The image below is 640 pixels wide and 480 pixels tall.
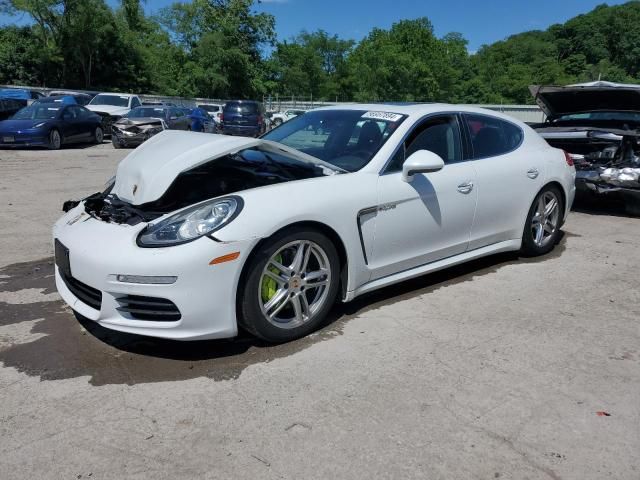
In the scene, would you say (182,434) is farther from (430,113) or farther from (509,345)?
(430,113)

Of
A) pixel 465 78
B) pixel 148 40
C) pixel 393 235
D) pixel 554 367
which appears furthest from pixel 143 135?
pixel 465 78

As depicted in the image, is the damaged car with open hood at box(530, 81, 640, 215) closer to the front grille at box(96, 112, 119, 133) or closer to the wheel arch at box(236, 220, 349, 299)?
the wheel arch at box(236, 220, 349, 299)

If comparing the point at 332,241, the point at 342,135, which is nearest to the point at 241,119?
the point at 342,135

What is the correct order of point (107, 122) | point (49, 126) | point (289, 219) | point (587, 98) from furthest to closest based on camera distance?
1. point (107, 122)
2. point (49, 126)
3. point (587, 98)
4. point (289, 219)

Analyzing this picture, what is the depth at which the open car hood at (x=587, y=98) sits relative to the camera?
738 cm

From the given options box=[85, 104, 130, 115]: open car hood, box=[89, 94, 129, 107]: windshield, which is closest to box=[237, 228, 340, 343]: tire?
box=[85, 104, 130, 115]: open car hood

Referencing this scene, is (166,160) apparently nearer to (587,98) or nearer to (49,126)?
(587,98)

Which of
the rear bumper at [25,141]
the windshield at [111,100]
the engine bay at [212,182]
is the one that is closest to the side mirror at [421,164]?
the engine bay at [212,182]

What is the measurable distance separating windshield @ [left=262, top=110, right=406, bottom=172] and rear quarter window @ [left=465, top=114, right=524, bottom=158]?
0.80 m

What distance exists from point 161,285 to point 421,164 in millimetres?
1932

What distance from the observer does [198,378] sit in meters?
3.08

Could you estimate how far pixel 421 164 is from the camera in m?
3.90

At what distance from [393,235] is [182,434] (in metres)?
2.02

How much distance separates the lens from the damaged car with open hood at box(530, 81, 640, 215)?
7148 millimetres
